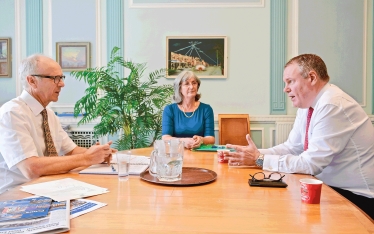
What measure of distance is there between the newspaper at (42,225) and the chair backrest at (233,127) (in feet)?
10.7

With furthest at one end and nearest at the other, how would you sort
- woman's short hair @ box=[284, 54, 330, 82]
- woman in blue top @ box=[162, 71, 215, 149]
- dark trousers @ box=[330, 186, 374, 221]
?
woman in blue top @ box=[162, 71, 215, 149] < woman's short hair @ box=[284, 54, 330, 82] < dark trousers @ box=[330, 186, 374, 221]

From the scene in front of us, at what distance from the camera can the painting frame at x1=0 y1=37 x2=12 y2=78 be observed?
4.55 m

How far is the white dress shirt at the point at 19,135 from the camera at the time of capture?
5.14ft

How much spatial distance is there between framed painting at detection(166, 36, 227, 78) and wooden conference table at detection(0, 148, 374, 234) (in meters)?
3.11

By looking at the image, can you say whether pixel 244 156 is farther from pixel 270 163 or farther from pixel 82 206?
pixel 82 206

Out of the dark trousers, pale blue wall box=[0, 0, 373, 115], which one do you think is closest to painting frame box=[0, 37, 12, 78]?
pale blue wall box=[0, 0, 373, 115]

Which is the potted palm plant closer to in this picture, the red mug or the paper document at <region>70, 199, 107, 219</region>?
the paper document at <region>70, 199, 107, 219</region>

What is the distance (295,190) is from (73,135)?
3825 mm

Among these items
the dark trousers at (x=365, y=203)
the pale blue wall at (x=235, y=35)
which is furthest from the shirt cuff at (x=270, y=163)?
the pale blue wall at (x=235, y=35)

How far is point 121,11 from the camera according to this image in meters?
4.45

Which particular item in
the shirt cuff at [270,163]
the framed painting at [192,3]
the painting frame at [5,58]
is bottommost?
the shirt cuff at [270,163]

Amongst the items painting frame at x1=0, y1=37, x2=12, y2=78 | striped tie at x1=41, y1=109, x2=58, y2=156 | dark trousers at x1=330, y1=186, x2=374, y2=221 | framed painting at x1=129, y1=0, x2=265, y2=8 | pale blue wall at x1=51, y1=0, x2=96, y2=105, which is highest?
framed painting at x1=129, y1=0, x2=265, y2=8

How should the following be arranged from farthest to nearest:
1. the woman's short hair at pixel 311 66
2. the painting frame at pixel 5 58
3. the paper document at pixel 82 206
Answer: the painting frame at pixel 5 58 → the woman's short hair at pixel 311 66 → the paper document at pixel 82 206

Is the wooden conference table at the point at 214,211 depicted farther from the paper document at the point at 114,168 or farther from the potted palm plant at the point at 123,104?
the potted palm plant at the point at 123,104
